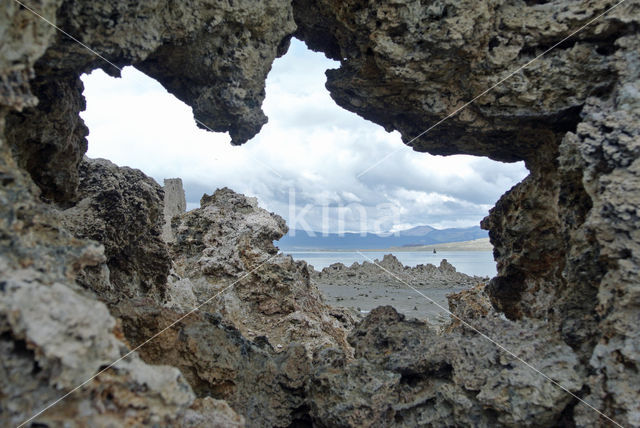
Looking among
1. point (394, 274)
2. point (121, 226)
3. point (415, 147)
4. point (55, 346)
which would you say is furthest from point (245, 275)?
point (394, 274)

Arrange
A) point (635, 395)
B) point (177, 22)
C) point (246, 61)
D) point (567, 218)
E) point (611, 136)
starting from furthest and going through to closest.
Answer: point (246, 61) < point (567, 218) < point (177, 22) < point (611, 136) < point (635, 395)

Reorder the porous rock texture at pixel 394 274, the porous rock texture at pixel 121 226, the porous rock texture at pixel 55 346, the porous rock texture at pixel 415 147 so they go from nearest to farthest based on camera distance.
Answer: the porous rock texture at pixel 55 346
the porous rock texture at pixel 415 147
the porous rock texture at pixel 121 226
the porous rock texture at pixel 394 274

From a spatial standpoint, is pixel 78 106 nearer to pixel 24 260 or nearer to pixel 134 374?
pixel 24 260

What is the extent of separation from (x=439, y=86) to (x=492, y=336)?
279 cm

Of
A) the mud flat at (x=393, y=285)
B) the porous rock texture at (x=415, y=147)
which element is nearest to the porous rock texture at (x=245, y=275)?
the porous rock texture at (x=415, y=147)

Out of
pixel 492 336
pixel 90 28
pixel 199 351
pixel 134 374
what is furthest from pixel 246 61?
pixel 492 336

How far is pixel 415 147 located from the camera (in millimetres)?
6195

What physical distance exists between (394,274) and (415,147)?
723 inches

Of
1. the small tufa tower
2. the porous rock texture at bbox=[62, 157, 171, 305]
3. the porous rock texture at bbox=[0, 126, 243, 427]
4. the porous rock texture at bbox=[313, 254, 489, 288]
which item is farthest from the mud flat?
the porous rock texture at bbox=[0, 126, 243, 427]

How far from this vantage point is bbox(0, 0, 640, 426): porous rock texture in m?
2.51

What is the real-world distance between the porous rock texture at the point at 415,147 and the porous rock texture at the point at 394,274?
61.1ft

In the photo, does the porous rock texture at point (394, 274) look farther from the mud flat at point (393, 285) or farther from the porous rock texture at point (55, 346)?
the porous rock texture at point (55, 346)

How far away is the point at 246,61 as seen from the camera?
4820mm

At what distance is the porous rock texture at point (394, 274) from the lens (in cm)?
2438
